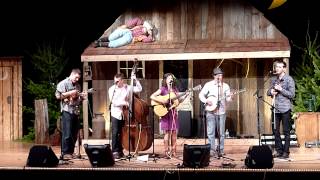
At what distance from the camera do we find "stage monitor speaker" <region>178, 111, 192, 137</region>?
13.9 meters

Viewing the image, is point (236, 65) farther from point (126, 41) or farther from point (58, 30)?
point (58, 30)

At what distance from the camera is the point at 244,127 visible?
46.8 ft

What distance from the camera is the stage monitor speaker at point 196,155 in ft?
32.0

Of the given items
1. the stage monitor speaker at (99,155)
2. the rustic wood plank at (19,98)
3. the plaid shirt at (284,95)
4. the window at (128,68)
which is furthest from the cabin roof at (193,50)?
the stage monitor speaker at (99,155)

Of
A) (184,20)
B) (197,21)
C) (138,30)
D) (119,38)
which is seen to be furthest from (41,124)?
(197,21)

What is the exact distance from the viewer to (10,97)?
15.9 m

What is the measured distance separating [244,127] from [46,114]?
4.45 metres

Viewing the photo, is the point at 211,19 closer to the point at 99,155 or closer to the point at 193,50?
Answer: the point at 193,50

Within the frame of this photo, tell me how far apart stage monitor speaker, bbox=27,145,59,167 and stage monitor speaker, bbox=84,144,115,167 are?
0.59 m

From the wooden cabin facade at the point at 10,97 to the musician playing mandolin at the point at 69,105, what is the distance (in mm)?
5286

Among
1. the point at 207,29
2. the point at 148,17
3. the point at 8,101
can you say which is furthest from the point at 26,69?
the point at 207,29

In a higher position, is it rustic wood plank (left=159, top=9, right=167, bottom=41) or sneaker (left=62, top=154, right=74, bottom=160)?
rustic wood plank (left=159, top=9, right=167, bottom=41)

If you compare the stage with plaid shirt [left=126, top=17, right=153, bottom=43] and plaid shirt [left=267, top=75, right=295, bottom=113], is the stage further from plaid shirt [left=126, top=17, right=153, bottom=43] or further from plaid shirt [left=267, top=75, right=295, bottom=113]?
plaid shirt [left=126, top=17, right=153, bottom=43]

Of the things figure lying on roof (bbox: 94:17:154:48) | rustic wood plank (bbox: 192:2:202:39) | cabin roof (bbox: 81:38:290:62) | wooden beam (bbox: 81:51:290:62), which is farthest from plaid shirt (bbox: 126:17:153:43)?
rustic wood plank (bbox: 192:2:202:39)
